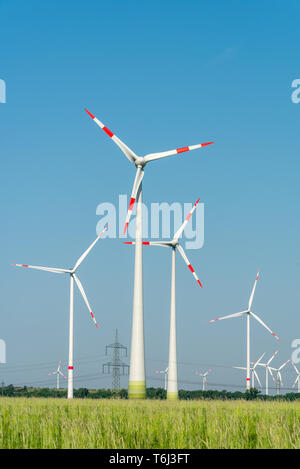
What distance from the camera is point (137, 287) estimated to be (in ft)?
198

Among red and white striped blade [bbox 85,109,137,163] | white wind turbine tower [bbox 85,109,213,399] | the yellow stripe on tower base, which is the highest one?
red and white striped blade [bbox 85,109,137,163]

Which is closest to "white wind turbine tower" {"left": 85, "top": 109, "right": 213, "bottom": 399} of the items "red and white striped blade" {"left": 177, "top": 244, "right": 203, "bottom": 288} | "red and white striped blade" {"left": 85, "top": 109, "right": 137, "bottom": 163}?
"red and white striped blade" {"left": 85, "top": 109, "right": 137, "bottom": 163}

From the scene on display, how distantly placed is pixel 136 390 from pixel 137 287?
30.7 feet

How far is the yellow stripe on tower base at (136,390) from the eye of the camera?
5687 cm

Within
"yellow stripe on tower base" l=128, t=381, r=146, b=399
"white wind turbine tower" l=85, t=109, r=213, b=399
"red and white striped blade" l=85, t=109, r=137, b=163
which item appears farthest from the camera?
"red and white striped blade" l=85, t=109, r=137, b=163

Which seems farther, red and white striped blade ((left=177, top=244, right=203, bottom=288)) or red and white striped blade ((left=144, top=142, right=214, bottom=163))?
red and white striped blade ((left=177, top=244, right=203, bottom=288))

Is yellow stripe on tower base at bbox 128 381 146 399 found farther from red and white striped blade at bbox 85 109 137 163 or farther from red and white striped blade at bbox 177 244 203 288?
red and white striped blade at bbox 85 109 137 163

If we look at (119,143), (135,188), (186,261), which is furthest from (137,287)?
(186,261)

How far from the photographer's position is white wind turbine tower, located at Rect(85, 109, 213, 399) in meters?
58.0

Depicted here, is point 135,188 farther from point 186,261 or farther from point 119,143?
point 186,261

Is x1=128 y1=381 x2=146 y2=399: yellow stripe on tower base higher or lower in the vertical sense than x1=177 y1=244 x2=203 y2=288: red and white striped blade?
lower
